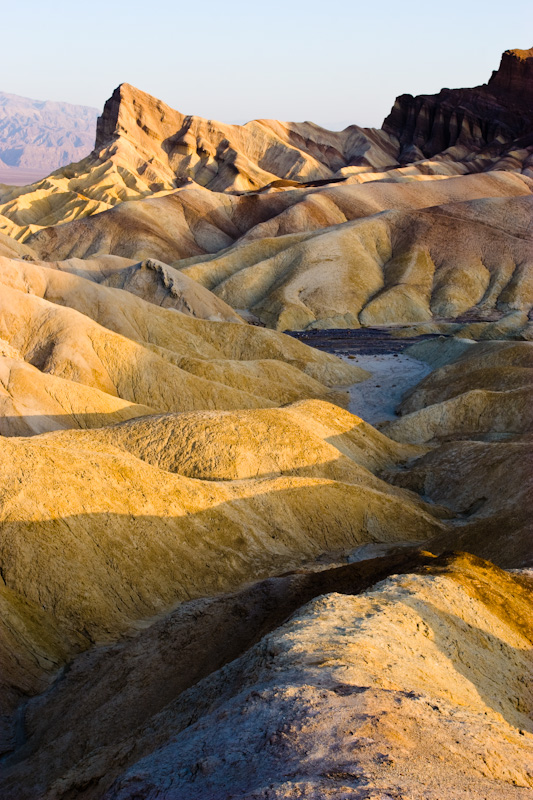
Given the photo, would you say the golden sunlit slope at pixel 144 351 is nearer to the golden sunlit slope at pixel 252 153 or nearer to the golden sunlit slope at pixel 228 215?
the golden sunlit slope at pixel 228 215

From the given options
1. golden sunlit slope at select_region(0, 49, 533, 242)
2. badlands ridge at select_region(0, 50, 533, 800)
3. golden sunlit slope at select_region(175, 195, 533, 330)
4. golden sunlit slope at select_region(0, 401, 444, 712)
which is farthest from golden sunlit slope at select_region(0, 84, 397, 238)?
golden sunlit slope at select_region(0, 401, 444, 712)

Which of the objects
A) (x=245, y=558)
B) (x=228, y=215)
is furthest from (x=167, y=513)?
(x=228, y=215)

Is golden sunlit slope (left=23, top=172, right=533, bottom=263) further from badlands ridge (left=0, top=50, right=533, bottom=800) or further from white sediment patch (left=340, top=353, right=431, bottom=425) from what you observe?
white sediment patch (left=340, top=353, right=431, bottom=425)

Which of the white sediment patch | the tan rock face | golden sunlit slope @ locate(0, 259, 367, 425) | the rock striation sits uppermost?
the rock striation

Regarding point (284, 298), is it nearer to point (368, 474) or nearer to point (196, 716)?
point (368, 474)

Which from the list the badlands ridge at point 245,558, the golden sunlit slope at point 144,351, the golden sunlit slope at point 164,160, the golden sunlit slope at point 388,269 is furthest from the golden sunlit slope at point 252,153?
the golden sunlit slope at point 144,351

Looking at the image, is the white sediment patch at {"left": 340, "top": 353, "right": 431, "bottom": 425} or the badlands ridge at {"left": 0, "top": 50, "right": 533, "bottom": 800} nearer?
A: the badlands ridge at {"left": 0, "top": 50, "right": 533, "bottom": 800}
